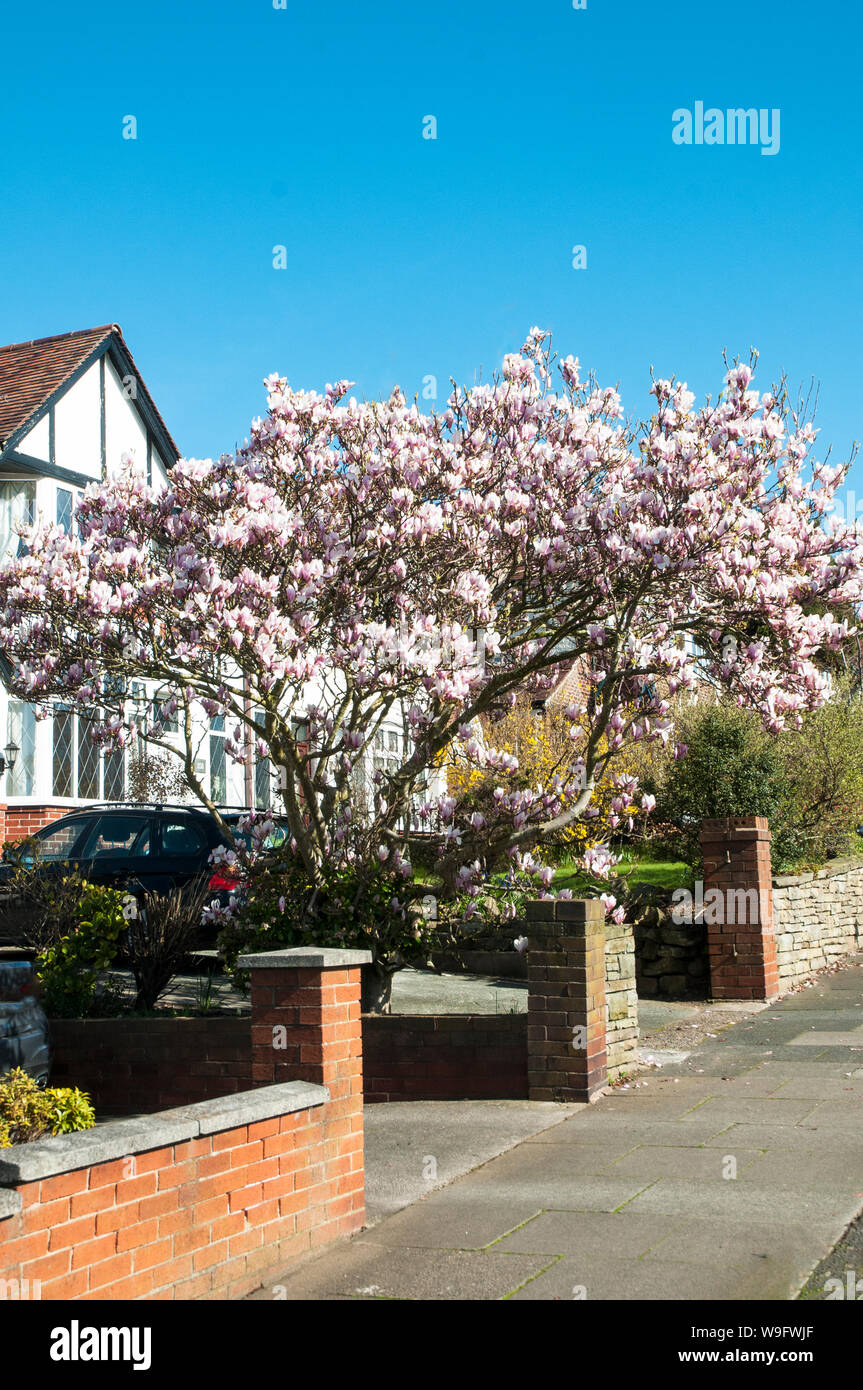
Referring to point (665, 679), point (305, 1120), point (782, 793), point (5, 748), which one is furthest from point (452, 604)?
point (5, 748)

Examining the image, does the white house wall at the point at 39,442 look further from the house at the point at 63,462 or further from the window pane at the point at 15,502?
the window pane at the point at 15,502

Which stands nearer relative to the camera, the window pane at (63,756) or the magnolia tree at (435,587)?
the magnolia tree at (435,587)

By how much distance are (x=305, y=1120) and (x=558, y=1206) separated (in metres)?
1.32

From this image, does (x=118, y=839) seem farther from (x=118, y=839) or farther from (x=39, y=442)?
(x=39, y=442)

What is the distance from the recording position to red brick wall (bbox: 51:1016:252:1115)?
8.86 m

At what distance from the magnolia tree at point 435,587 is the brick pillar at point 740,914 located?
129 inches

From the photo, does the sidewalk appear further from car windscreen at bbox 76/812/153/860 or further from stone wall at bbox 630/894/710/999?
car windscreen at bbox 76/812/153/860

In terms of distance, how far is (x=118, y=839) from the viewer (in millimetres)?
13297

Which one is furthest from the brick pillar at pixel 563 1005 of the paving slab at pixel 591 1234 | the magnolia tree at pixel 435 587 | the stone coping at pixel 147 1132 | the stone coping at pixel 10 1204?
the stone coping at pixel 10 1204

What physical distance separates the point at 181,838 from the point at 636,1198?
7930 mm

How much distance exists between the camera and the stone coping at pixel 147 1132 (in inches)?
163

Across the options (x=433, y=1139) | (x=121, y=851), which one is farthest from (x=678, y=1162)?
(x=121, y=851)

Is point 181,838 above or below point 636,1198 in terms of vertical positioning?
above

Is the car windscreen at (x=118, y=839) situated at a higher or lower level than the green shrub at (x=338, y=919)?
higher
